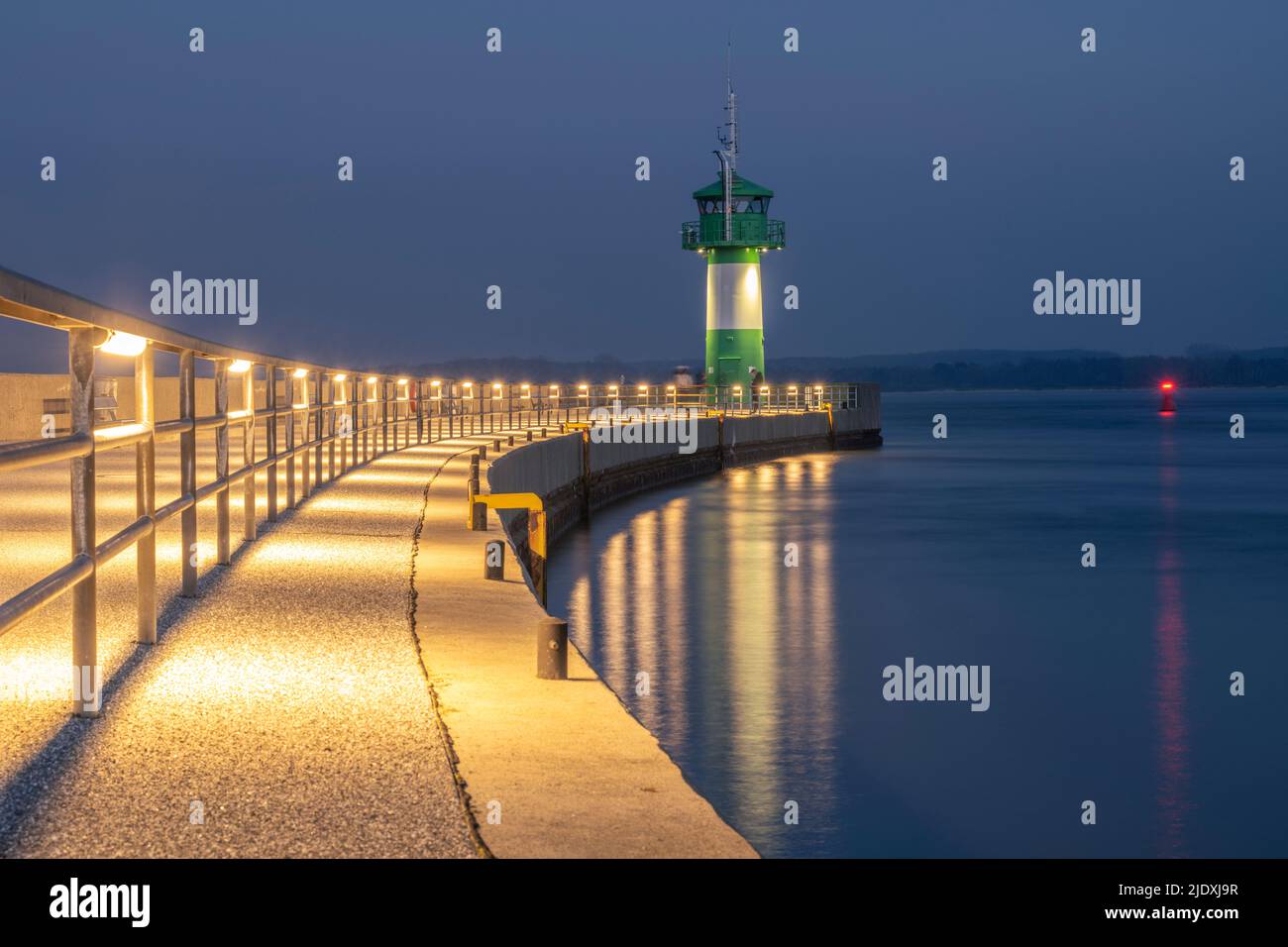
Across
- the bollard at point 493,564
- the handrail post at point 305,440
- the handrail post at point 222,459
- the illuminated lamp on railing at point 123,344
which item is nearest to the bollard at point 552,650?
the illuminated lamp on railing at point 123,344

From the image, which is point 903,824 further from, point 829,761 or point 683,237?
point 683,237

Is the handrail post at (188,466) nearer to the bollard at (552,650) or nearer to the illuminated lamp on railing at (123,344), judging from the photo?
the illuminated lamp on railing at (123,344)

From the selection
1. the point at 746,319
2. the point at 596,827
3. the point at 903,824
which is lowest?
the point at 903,824

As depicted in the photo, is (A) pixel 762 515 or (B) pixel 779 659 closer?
(B) pixel 779 659

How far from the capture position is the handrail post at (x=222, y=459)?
442 inches

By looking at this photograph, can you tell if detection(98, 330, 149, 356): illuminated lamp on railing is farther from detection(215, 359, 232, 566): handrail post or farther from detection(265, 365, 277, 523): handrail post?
detection(265, 365, 277, 523): handrail post

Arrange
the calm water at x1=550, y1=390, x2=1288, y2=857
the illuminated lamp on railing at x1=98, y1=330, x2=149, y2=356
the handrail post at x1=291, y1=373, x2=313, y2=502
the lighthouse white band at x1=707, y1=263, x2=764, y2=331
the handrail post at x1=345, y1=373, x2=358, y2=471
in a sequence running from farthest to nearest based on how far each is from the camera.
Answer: the lighthouse white band at x1=707, y1=263, x2=764, y2=331 < the handrail post at x1=345, y1=373, x2=358, y2=471 < the handrail post at x1=291, y1=373, x2=313, y2=502 < the calm water at x1=550, y1=390, x2=1288, y2=857 < the illuminated lamp on railing at x1=98, y1=330, x2=149, y2=356

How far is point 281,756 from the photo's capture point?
19.8 ft

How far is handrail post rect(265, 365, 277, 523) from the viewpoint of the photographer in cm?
1414

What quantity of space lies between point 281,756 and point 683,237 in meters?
59.6

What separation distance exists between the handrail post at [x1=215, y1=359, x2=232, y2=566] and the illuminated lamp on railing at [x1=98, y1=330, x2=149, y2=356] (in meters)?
3.46

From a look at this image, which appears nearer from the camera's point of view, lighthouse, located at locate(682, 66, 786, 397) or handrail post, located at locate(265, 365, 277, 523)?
handrail post, located at locate(265, 365, 277, 523)

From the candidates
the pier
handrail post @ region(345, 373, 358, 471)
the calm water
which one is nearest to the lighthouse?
the calm water
